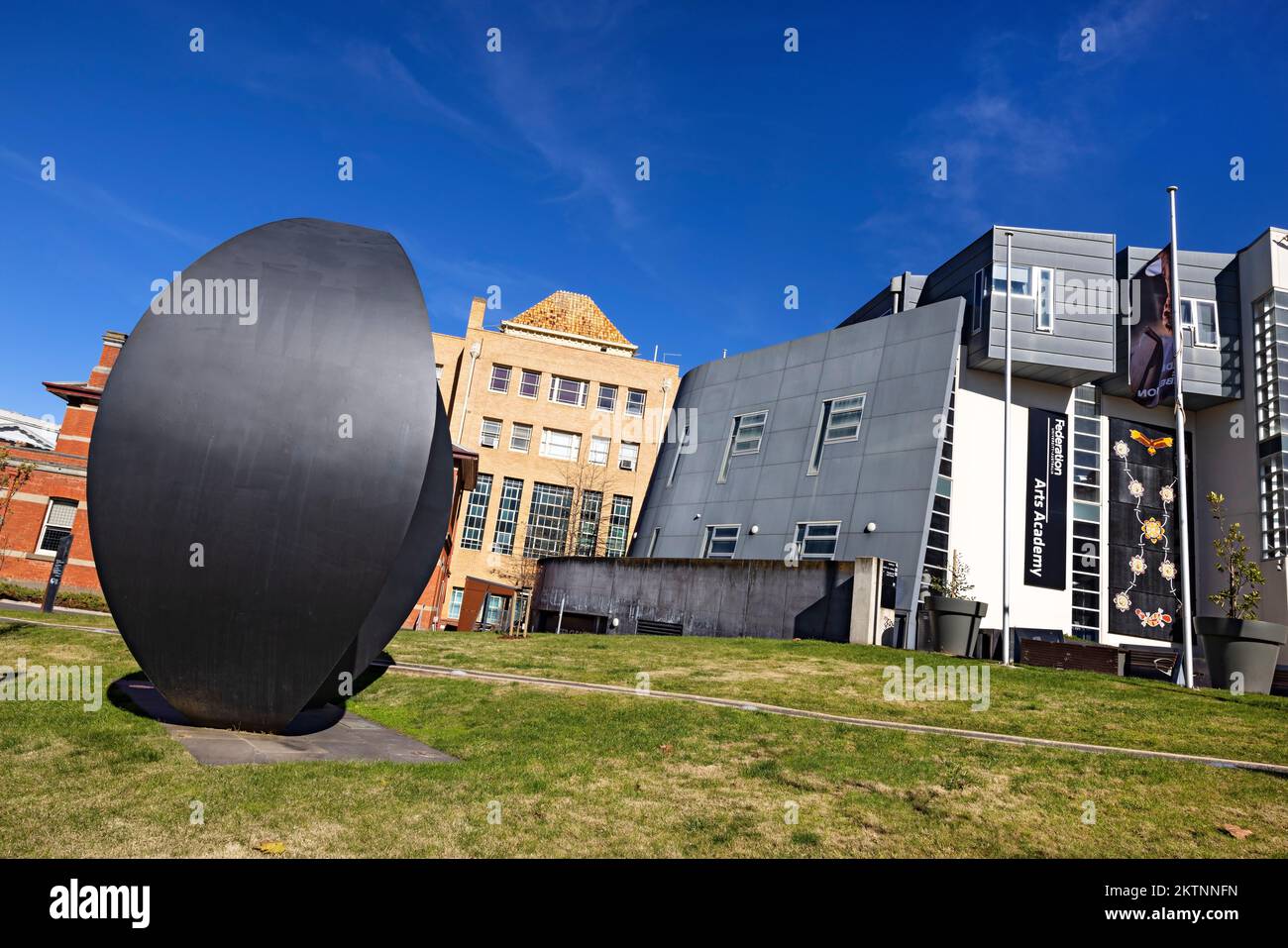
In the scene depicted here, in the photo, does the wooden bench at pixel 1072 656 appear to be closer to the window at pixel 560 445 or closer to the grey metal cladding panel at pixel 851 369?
the grey metal cladding panel at pixel 851 369

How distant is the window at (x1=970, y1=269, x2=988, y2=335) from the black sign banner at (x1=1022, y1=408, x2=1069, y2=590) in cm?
515

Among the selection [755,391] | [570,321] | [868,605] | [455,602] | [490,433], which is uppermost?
[570,321]

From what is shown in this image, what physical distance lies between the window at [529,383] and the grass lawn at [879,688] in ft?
92.9

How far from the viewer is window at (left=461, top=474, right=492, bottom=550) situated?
152 ft

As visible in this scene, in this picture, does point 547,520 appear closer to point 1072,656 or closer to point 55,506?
point 55,506

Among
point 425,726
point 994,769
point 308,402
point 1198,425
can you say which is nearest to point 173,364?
point 308,402

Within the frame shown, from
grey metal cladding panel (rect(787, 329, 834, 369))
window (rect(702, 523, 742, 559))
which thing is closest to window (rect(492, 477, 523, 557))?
window (rect(702, 523, 742, 559))

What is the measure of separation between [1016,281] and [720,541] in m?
17.2

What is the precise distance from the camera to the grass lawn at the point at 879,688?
1122 cm

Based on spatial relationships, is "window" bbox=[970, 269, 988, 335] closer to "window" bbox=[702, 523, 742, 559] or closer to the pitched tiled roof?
"window" bbox=[702, 523, 742, 559]

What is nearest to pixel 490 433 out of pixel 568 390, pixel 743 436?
pixel 568 390

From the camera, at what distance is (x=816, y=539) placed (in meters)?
32.6

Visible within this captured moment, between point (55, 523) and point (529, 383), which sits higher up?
point (529, 383)

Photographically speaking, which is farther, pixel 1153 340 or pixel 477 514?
pixel 477 514
